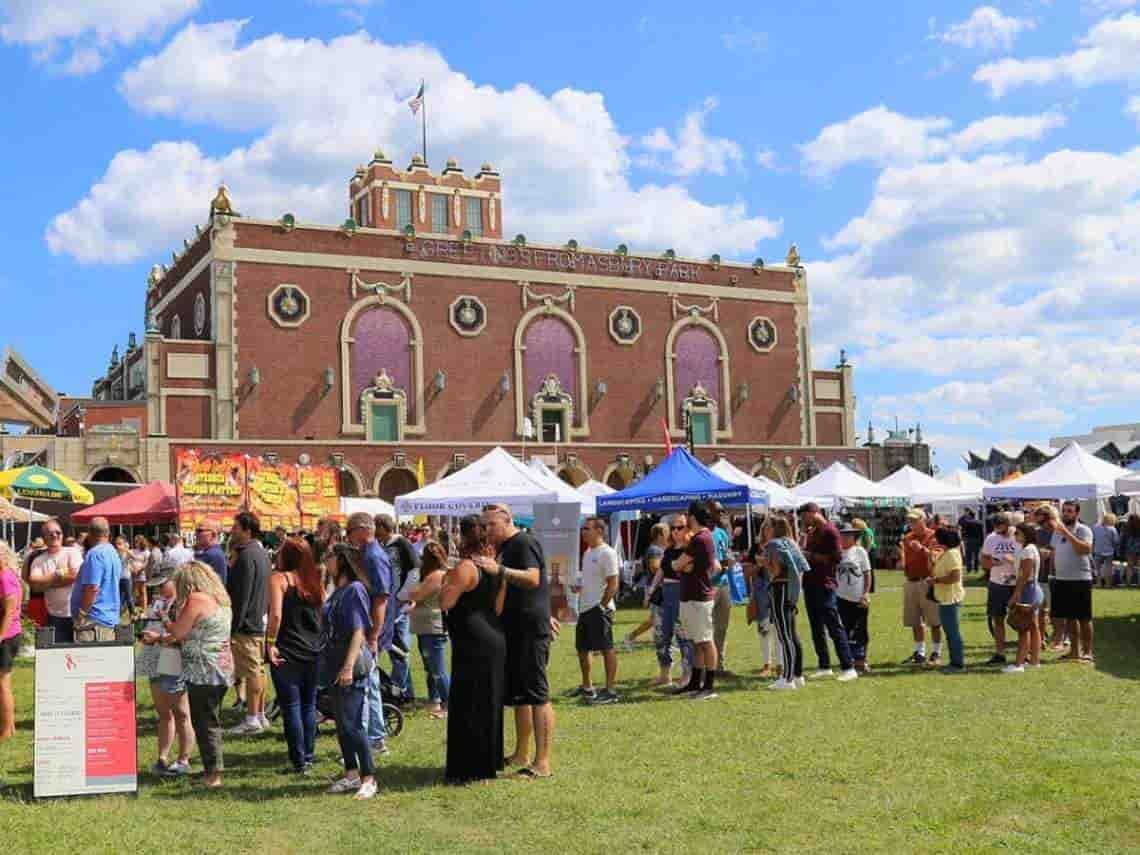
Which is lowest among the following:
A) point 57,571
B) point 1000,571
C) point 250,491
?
point 1000,571

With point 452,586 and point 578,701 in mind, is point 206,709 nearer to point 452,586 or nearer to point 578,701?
point 452,586

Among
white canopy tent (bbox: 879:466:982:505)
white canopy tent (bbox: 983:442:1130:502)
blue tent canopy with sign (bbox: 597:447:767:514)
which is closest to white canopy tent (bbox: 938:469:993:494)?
white canopy tent (bbox: 879:466:982:505)

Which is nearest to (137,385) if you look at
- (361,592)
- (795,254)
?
(795,254)

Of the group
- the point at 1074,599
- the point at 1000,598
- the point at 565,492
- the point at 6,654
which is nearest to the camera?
the point at 6,654

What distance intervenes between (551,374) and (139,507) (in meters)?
25.7

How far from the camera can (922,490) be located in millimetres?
30344

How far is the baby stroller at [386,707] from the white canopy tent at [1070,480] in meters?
17.4

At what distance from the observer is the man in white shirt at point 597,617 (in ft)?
36.8

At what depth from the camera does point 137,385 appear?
146 feet

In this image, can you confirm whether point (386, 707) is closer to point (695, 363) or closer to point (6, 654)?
point (6, 654)

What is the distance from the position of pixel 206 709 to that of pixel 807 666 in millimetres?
7794

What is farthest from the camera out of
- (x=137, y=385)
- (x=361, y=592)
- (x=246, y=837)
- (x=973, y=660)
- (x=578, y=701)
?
(x=137, y=385)

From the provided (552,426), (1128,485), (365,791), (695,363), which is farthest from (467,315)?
(365,791)

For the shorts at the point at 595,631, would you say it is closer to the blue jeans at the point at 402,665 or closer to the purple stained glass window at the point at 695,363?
the blue jeans at the point at 402,665
